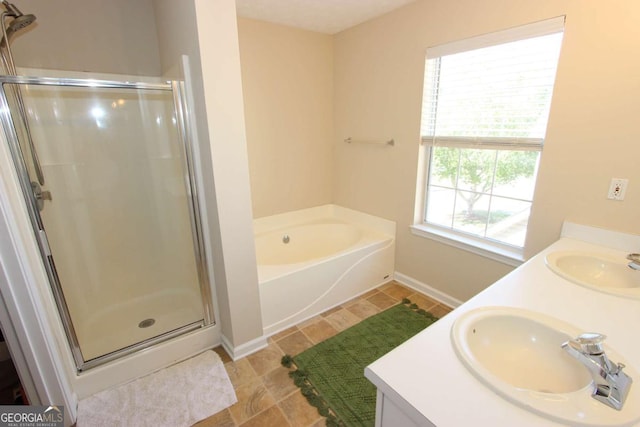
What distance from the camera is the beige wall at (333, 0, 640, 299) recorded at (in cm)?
149

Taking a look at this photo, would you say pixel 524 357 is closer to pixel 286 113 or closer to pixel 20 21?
pixel 286 113

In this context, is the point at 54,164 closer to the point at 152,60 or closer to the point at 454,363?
the point at 152,60

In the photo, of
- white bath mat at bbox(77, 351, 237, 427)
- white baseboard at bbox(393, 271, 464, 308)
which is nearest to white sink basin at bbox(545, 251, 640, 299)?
white baseboard at bbox(393, 271, 464, 308)

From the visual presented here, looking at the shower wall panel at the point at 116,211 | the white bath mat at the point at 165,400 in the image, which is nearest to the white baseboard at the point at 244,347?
the white bath mat at the point at 165,400

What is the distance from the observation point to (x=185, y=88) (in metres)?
1.66

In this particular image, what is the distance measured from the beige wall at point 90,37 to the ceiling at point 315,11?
0.74m

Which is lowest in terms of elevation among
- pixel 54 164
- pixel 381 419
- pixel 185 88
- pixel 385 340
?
pixel 385 340

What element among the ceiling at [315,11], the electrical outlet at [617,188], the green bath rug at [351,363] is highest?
the ceiling at [315,11]

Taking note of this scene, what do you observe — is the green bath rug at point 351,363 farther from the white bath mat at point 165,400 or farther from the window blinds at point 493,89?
the window blinds at point 493,89

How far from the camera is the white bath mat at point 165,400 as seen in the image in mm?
1538

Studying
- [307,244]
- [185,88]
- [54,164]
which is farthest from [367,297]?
[54,164]

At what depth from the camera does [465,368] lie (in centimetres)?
82

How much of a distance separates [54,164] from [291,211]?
1.88 meters

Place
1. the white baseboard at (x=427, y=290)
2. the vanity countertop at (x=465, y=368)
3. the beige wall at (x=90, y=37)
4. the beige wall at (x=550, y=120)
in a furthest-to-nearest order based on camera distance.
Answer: the white baseboard at (x=427, y=290) → the beige wall at (x=90, y=37) → the beige wall at (x=550, y=120) → the vanity countertop at (x=465, y=368)
